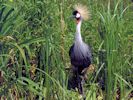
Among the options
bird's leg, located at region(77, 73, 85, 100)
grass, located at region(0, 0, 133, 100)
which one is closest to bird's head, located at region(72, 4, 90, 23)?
grass, located at region(0, 0, 133, 100)

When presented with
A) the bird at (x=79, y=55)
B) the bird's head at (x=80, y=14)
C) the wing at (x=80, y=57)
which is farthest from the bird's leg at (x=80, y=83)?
the bird's head at (x=80, y=14)

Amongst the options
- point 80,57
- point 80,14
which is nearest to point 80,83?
point 80,57

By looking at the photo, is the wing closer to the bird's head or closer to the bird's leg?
the bird's leg

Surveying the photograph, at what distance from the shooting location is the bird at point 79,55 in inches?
191

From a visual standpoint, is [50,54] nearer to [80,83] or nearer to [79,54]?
[80,83]

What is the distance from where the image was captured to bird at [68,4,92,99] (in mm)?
4840

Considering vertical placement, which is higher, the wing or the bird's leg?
the wing

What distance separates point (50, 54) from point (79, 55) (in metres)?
0.99

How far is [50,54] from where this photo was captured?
13.4 ft

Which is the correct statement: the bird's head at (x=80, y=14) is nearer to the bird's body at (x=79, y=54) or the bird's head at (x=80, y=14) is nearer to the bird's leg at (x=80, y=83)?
the bird's body at (x=79, y=54)

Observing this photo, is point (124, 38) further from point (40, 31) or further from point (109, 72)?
point (40, 31)

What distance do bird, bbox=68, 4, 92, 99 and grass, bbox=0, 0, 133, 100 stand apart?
0.08 m

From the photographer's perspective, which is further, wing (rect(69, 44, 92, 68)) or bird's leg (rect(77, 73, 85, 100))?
wing (rect(69, 44, 92, 68))

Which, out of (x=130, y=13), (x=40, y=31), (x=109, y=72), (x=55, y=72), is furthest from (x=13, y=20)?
(x=130, y=13)
